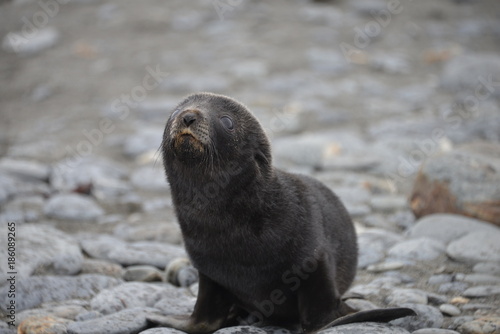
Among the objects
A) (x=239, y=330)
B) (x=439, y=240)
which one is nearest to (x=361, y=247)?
(x=439, y=240)

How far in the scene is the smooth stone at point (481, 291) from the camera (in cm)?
462

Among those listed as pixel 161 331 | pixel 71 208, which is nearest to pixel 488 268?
pixel 161 331

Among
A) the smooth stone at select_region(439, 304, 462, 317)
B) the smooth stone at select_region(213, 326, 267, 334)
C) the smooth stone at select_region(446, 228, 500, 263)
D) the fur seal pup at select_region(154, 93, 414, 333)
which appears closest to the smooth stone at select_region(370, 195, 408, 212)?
the smooth stone at select_region(446, 228, 500, 263)

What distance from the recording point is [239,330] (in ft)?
13.1

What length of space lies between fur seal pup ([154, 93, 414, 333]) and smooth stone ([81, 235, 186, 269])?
4.74ft

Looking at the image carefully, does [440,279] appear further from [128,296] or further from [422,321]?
[128,296]

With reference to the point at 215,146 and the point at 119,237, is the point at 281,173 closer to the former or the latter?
the point at 215,146

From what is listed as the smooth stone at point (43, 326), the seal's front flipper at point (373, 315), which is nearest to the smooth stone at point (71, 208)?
the smooth stone at point (43, 326)

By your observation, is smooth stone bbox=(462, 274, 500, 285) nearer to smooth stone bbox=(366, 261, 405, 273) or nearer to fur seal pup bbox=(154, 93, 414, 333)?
smooth stone bbox=(366, 261, 405, 273)

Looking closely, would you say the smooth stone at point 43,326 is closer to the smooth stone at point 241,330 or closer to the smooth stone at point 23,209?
the smooth stone at point 241,330

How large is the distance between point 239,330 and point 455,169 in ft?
11.0

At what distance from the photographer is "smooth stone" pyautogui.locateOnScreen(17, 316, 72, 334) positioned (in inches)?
161

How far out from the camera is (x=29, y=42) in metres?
14.5

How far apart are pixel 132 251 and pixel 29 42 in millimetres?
10379
